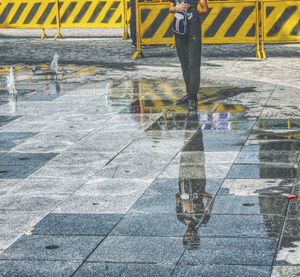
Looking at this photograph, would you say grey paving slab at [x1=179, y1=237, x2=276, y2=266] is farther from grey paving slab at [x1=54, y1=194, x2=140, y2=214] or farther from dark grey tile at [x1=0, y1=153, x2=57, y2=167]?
dark grey tile at [x1=0, y1=153, x2=57, y2=167]

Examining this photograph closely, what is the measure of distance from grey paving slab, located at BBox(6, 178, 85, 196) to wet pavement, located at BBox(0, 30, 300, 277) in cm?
2

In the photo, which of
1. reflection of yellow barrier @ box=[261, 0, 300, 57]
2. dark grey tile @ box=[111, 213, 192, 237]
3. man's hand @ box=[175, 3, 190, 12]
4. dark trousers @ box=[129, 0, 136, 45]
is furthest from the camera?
dark trousers @ box=[129, 0, 136, 45]

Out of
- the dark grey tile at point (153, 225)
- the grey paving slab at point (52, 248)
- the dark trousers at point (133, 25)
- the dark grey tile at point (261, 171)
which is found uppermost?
the grey paving slab at point (52, 248)

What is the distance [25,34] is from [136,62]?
809 centimetres

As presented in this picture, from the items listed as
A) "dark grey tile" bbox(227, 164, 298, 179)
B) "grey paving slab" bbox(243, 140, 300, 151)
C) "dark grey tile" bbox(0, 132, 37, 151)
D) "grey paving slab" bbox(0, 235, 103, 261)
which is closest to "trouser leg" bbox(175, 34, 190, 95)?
"dark grey tile" bbox(0, 132, 37, 151)

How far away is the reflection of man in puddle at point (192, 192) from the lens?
7484 mm

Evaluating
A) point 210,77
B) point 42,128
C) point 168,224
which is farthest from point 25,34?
point 168,224

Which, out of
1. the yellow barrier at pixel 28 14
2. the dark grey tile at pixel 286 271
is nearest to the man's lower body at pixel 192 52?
the dark grey tile at pixel 286 271

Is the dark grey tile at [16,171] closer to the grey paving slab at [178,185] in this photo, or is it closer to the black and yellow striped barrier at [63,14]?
the grey paving slab at [178,185]

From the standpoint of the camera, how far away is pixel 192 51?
42.7 ft

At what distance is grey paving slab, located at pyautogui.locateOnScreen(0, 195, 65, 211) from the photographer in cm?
814

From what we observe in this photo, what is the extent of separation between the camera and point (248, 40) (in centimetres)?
1981

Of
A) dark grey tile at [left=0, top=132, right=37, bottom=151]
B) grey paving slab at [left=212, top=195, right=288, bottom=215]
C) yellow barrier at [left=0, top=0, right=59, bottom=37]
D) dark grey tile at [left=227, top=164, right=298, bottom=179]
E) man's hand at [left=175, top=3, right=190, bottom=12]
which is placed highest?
man's hand at [left=175, top=3, right=190, bottom=12]

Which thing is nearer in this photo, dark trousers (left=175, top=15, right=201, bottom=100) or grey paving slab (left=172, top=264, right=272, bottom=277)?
grey paving slab (left=172, top=264, right=272, bottom=277)
